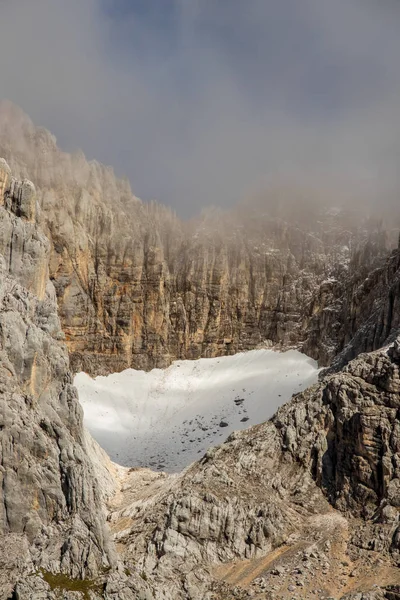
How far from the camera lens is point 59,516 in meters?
48.2

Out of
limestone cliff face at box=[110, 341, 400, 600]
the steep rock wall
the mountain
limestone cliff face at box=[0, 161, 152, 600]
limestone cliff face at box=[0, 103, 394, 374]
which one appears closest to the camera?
limestone cliff face at box=[0, 161, 152, 600]

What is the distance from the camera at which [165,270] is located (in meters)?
115

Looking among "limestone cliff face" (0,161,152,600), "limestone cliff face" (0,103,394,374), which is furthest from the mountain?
"limestone cliff face" (0,103,394,374)

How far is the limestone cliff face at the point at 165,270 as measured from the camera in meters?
108

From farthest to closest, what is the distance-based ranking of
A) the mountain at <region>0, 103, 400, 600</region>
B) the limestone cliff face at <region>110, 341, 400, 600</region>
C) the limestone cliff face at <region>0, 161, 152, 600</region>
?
1. the limestone cliff face at <region>110, 341, 400, 600</region>
2. the mountain at <region>0, 103, 400, 600</region>
3. the limestone cliff face at <region>0, 161, 152, 600</region>

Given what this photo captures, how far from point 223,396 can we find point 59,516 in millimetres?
49914

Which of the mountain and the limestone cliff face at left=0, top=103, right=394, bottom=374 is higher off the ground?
the limestone cliff face at left=0, top=103, right=394, bottom=374

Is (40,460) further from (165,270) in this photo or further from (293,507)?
(165,270)

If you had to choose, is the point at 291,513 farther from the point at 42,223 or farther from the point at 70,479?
the point at 42,223

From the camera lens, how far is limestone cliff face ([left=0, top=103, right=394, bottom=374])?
4237 inches

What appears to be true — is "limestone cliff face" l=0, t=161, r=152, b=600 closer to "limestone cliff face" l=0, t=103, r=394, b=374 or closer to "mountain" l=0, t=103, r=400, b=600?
"mountain" l=0, t=103, r=400, b=600

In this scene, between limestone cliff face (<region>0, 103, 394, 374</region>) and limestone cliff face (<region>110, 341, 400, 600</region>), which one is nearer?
limestone cliff face (<region>110, 341, 400, 600</region>)

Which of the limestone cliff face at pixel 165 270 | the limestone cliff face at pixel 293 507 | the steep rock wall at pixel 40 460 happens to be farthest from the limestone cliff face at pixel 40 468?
the limestone cliff face at pixel 165 270

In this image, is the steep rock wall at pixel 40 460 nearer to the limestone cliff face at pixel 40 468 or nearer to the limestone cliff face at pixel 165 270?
the limestone cliff face at pixel 40 468
